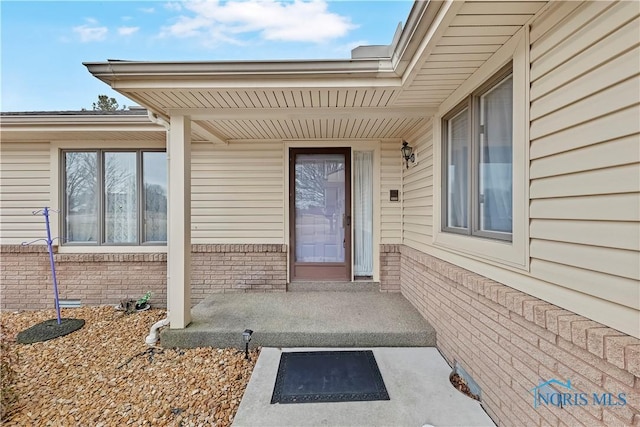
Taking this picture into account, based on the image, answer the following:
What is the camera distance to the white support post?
3.13 metres

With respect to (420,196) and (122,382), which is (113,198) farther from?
(420,196)

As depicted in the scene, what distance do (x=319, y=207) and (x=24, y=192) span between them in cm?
507

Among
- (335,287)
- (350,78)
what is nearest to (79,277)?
(335,287)

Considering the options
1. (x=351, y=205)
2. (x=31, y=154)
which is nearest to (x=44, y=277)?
(x=31, y=154)

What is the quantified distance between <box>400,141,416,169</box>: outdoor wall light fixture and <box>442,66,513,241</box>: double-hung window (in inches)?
34.8

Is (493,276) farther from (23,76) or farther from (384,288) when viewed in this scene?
(23,76)

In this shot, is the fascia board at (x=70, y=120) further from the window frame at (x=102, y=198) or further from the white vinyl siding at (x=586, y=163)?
the white vinyl siding at (x=586, y=163)

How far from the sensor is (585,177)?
4.71 ft

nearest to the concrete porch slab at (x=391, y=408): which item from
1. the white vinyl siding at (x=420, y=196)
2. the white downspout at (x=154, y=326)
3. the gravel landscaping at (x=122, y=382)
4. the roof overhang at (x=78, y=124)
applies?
the gravel landscaping at (x=122, y=382)

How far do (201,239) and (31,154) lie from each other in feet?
10.8

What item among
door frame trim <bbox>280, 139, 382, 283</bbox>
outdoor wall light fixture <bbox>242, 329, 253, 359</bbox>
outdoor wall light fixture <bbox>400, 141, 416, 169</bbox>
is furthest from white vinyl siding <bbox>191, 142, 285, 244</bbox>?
outdoor wall light fixture <bbox>400, 141, 416, 169</bbox>

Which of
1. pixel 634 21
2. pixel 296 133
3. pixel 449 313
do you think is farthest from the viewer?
pixel 296 133

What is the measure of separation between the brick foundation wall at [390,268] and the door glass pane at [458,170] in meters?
1.49

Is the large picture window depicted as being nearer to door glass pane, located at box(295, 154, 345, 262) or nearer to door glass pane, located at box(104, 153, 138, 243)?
door glass pane, located at box(104, 153, 138, 243)
